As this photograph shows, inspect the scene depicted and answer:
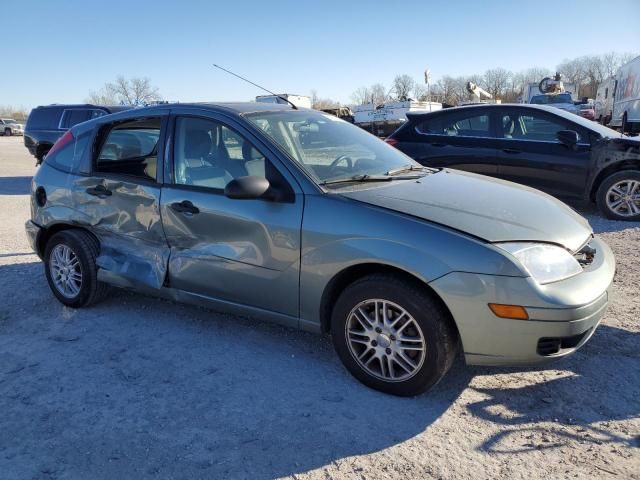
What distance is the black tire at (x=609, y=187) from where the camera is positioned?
6.88 metres

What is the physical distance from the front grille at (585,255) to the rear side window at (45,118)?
13.8 meters

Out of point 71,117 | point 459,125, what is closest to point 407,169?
point 459,125

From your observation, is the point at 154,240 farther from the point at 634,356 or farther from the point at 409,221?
the point at 634,356

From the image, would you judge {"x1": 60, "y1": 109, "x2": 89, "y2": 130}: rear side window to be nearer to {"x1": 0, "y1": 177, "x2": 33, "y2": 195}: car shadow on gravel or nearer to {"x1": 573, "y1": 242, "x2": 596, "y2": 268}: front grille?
{"x1": 0, "y1": 177, "x2": 33, "y2": 195}: car shadow on gravel

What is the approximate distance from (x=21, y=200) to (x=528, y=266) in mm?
10331

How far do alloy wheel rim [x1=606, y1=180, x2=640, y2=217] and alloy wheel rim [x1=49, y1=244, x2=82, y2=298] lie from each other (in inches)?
258

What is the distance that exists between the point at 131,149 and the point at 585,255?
3.44m

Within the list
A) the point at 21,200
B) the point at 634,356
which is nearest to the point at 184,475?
the point at 634,356

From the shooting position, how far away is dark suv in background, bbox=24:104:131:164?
13406mm

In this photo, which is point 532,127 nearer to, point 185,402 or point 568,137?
point 568,137

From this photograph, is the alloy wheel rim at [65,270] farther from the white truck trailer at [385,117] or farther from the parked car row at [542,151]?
the white truck trailer at [385,117]

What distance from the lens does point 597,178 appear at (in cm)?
707

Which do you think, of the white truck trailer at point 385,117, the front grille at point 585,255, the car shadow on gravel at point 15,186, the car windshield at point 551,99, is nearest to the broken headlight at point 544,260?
the front grille at point 585,255

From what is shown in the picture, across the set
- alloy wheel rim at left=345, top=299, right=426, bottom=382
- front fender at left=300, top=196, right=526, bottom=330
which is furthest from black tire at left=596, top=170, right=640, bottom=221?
alloy wheel rim at left=345, top=299, right=426, bottom=382
